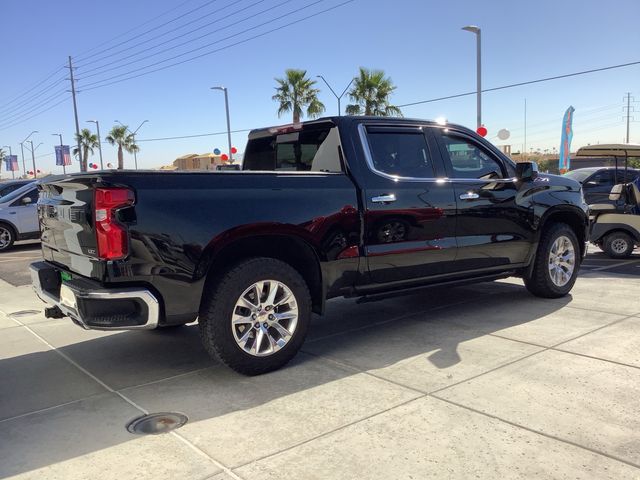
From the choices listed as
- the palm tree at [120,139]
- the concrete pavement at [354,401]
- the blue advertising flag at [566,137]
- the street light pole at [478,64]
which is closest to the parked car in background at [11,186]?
the concrete pavement at [354,401]

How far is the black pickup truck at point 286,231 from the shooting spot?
11.5 ft

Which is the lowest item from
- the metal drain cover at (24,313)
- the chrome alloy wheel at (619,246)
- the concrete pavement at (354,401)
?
the concrete pavement at (354,401)

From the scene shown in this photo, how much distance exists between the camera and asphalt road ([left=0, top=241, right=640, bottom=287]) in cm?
849

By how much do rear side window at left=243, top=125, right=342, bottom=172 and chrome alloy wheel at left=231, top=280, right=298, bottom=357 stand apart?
3.95ft

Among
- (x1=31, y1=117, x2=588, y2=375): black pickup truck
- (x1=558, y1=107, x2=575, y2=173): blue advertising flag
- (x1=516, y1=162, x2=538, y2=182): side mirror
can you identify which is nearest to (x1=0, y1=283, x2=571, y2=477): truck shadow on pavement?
(x1=31, y1=117, x2=588, y2=375): black pickup truck

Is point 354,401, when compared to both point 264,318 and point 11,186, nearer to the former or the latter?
point 264,318

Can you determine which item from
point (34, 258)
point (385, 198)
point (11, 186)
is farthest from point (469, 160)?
point (11, 186)

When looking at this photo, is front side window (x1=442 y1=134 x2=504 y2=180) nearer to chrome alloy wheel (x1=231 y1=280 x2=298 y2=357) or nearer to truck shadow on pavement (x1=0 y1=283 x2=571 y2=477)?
truck shadow on pavement (x1=0 y1=283 x2=571 y2=477)

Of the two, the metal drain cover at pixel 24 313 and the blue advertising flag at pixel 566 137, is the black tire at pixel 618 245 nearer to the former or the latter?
the metal drain cover at pixel 24 313

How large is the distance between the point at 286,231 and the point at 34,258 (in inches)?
361

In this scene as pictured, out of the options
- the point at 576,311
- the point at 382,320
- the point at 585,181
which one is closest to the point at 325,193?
the point at 382,320

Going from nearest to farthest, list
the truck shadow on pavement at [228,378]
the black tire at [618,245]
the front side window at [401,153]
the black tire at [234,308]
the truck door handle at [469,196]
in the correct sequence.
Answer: the truck shadow on pavement at [228,378] < the black tire at [234,308] < the front side window at [401,153] < the truck door handle at [469,196] < the black tire at [618,245]

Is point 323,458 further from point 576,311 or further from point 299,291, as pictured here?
point 576,311

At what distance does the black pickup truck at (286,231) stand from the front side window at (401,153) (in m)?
0.01
